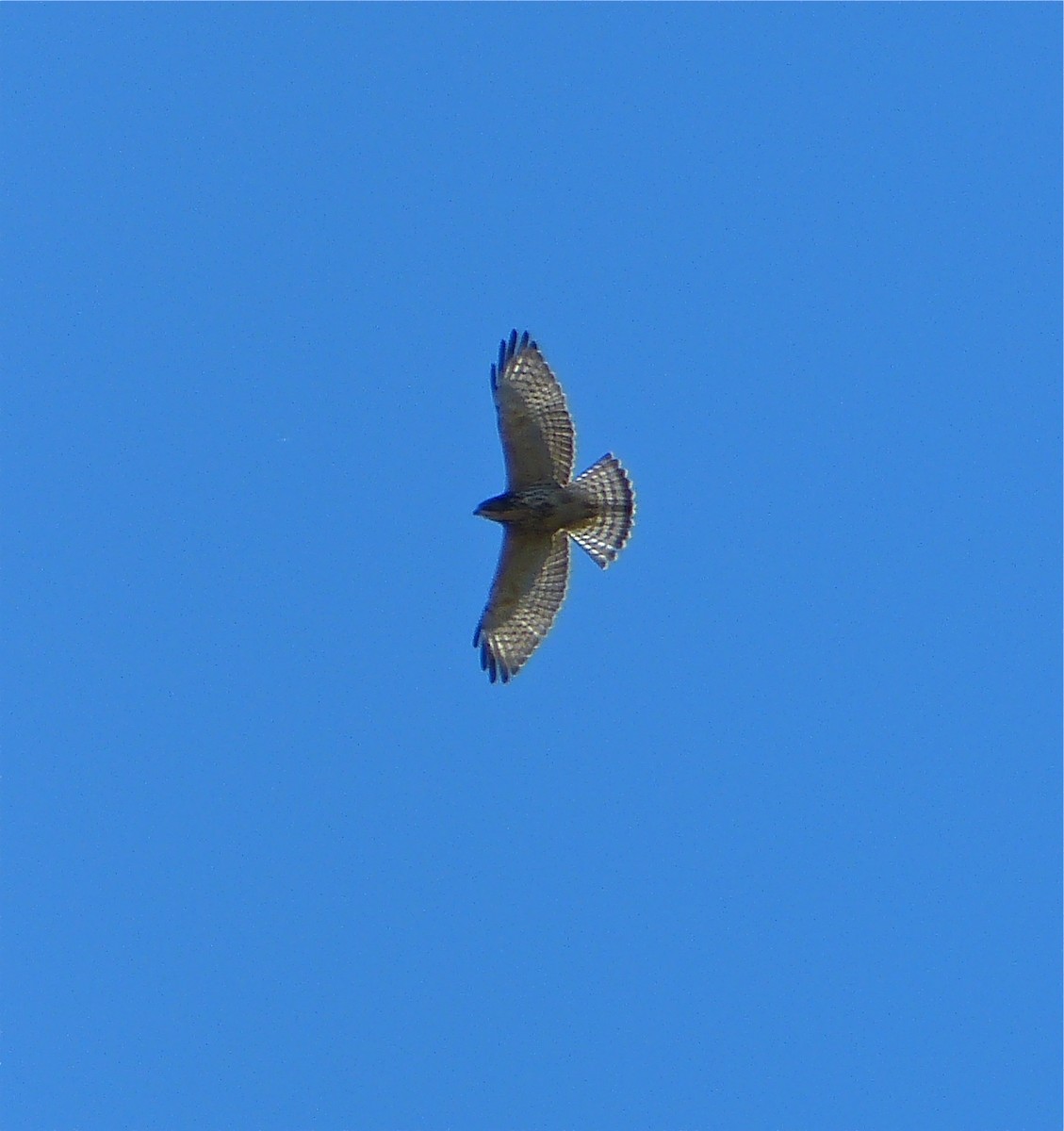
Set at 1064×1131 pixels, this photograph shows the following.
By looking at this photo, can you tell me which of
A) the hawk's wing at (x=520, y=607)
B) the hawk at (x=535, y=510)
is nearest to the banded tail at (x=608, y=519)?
the hawk at (x=535, y=510)

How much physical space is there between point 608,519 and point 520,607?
→ 1.09m

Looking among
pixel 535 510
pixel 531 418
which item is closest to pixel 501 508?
pixel 535 510

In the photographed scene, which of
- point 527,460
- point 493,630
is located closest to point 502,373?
point 527,460

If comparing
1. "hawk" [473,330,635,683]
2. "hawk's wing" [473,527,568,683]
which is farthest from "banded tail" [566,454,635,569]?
"hawk's wing" [473,527,568,683]

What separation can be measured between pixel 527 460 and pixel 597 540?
0.92m

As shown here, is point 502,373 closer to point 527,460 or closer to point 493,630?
point 527,460

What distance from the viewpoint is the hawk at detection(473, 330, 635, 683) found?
55.8 feet

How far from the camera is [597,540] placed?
1738 cm

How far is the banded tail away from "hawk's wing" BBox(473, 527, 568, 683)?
27 centimetres

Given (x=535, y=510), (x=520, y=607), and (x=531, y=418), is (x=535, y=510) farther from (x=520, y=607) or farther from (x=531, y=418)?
(x=520, y=607)

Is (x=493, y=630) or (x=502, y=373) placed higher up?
(x=502, y=373)

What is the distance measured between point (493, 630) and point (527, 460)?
1.56m

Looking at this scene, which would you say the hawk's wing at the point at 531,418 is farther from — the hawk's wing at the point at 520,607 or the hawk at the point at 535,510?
the hawk's wing at the point at 520,607

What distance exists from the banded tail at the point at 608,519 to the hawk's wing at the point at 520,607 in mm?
272
